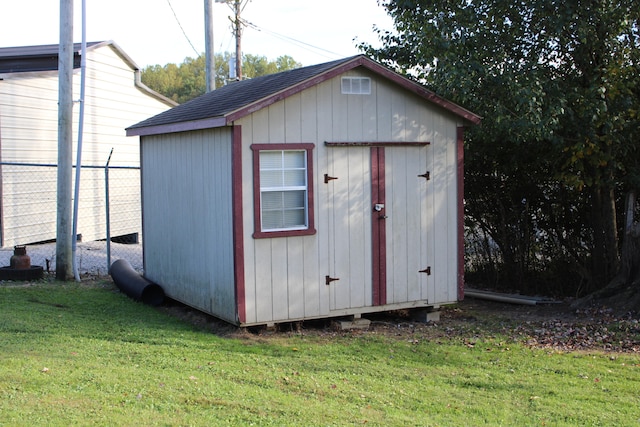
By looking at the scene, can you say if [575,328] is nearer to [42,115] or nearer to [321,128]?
[321,128]

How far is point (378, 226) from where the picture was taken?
9.36 metres

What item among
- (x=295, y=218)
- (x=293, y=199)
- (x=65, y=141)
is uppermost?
(x=65, y=141)

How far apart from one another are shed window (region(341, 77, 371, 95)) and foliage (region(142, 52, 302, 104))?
48223 mm

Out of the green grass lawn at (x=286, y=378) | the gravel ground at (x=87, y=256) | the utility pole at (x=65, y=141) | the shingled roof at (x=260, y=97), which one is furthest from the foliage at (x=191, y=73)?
the green grass lawn at (x=286, y=378)

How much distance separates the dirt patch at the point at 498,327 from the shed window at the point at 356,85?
2.78 m

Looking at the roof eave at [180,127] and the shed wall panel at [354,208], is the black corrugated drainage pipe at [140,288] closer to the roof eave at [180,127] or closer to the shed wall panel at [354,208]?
the roof eave at [180,127]

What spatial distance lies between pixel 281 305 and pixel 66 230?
5.05 meters

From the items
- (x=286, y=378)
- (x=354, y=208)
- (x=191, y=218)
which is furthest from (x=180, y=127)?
(x=286, y=378)

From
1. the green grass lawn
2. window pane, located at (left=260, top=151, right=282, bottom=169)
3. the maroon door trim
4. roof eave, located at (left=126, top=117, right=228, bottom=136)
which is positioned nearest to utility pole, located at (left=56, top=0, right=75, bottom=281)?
roof eave, located at (left=126, top=117, right=228, bottom=136)

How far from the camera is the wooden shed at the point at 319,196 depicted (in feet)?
28.3

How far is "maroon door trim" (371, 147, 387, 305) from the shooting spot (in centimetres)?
932

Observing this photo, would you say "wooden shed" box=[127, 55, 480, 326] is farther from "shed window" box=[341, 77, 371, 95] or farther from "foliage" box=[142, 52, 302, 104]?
"foliage" box=[142, 52, 302, 104]

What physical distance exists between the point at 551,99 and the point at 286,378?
551cm

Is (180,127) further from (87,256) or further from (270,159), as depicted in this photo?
(87,256)
